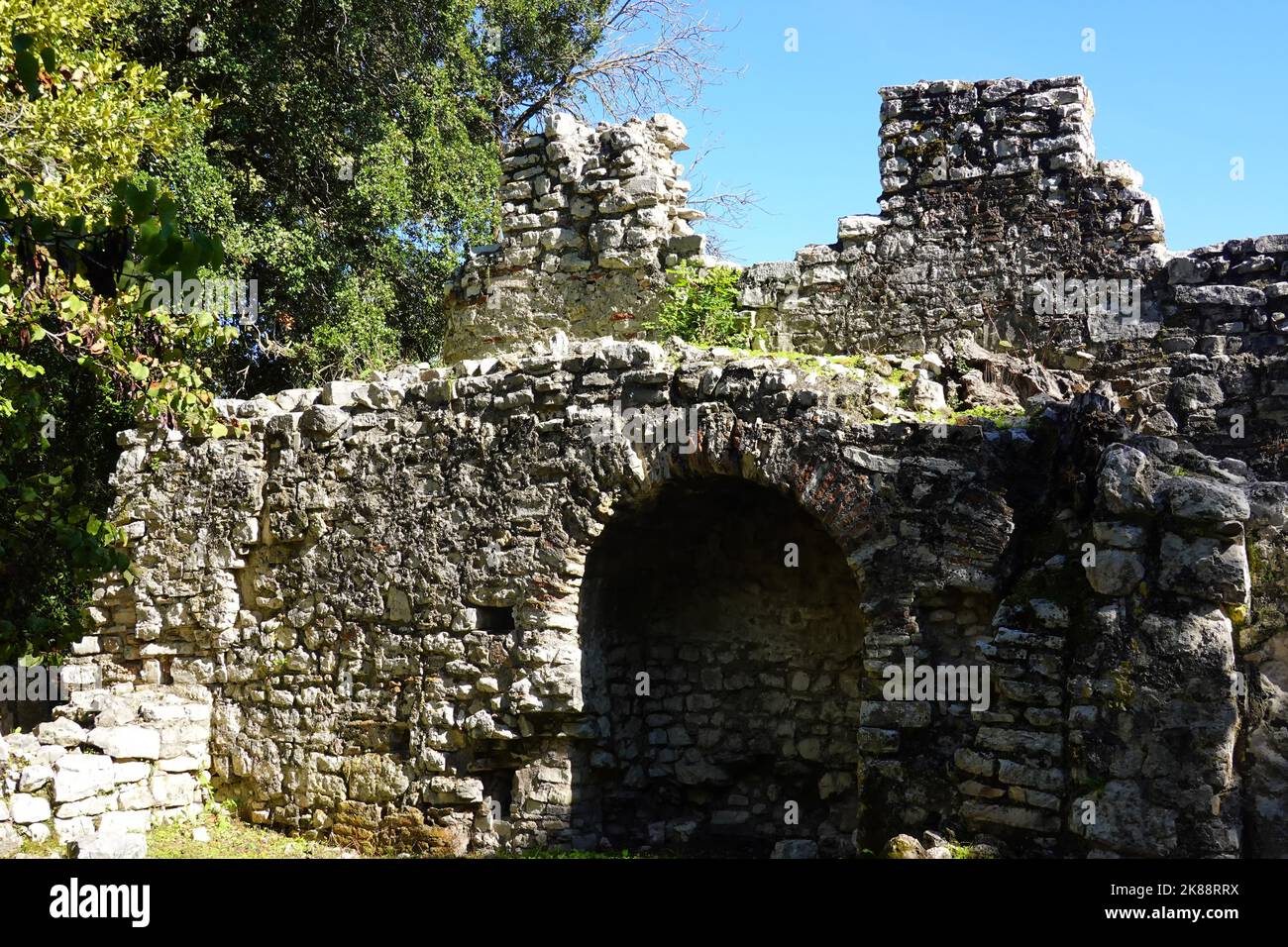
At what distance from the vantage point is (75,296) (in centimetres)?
776

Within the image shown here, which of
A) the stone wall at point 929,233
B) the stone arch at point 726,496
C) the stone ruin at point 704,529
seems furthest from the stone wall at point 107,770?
the stone wall at point 929,233

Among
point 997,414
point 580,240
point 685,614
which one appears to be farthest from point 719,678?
point 580,240

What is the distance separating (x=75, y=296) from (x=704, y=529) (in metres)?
4.47

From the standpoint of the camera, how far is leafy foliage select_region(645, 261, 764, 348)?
968cm

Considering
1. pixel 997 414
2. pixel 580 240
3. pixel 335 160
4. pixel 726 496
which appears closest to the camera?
pixel 997 414

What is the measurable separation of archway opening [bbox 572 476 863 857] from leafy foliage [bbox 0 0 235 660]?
10.7 feet

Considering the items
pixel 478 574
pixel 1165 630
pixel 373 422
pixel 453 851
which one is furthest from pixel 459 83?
pixel 1165 630

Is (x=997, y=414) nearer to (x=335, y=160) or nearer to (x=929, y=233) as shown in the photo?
(x=929, y=233)

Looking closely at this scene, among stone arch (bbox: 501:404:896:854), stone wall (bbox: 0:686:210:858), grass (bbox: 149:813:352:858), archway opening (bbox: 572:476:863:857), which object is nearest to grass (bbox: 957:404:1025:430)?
stone arch (bbox: 501:404:896:854)

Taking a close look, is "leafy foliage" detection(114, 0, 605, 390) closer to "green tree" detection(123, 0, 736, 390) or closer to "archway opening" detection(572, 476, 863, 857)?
"green tree" detection(123, 0, 736, 390)

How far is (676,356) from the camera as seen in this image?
8461 mm

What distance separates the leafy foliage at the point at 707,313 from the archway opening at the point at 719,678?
4.43 feet

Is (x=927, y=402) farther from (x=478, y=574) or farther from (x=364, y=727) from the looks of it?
(x=364, y=727)

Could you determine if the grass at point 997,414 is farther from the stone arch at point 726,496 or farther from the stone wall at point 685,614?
the stone arch at point 726,496
